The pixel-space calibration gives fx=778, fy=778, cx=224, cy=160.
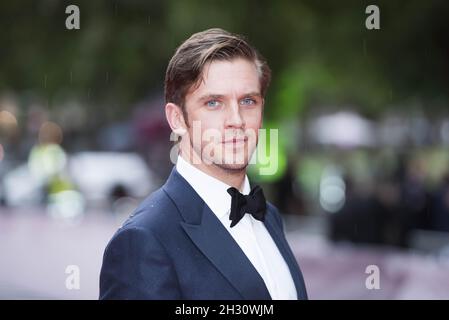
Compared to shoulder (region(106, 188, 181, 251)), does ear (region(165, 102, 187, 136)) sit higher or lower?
higher

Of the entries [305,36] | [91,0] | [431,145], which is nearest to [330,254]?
[305,36]

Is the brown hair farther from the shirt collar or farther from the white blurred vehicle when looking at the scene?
the white blurred vehicle

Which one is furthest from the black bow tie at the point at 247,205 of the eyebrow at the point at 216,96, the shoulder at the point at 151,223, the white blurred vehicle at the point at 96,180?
the white blurred vehicle at the point at 96,180

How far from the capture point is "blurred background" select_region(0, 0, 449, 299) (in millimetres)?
12148

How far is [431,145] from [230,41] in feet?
81.2

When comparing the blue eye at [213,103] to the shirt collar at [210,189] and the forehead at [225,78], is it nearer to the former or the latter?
the forehead at [225,78]

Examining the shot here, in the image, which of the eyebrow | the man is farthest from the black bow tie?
the eyebrow

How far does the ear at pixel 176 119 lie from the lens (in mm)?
→ 2498

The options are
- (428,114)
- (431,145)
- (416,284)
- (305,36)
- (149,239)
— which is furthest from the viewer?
(431,145)

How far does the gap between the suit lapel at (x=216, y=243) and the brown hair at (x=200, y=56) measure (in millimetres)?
267

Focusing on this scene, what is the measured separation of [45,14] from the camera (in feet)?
51.9

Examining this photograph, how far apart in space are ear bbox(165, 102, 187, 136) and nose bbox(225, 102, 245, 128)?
18 centimetres

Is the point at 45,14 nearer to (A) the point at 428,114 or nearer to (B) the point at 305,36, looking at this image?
(B) the point at 305,36
